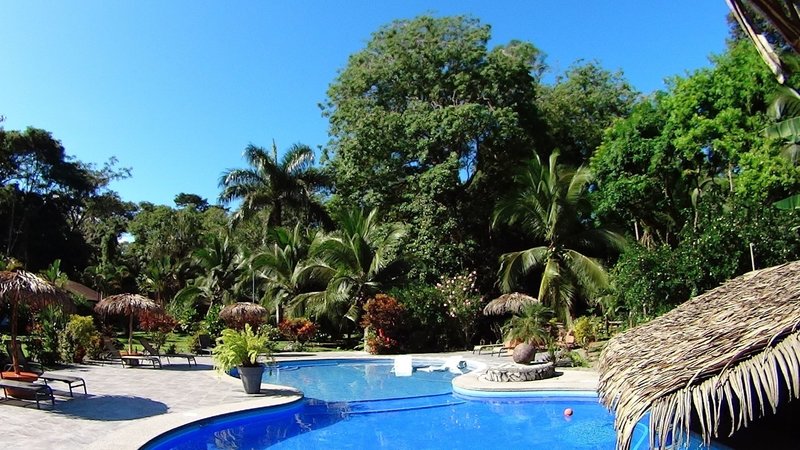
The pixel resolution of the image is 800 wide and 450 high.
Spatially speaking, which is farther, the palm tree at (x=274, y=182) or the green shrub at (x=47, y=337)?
the palm tree at (x=274, y=182)

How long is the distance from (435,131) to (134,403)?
57.4 feet

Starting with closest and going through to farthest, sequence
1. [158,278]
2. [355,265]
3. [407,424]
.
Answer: [407,424], [355,265], [158,278]

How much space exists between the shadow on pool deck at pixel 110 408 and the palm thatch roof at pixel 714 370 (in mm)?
8053

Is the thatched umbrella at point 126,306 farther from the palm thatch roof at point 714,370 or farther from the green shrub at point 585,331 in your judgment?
the palm thatch roof at point 714,370

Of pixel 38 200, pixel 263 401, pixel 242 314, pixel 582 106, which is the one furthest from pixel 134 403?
pixel 38 200

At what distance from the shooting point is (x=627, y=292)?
1591cm

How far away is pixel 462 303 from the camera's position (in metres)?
22.9

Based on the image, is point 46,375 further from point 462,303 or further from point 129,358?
point 462,303

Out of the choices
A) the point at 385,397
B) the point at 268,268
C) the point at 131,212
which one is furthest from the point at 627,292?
the point at 131,212

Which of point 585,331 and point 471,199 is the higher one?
point 471,199

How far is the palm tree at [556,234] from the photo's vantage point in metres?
22.6

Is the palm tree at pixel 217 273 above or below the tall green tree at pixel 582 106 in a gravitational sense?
below

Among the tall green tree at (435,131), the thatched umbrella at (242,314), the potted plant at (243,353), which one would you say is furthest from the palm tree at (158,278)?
the potted plant at (243,353)

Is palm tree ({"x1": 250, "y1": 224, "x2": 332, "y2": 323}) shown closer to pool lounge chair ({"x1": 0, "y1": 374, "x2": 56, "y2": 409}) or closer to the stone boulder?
the stone boulder
